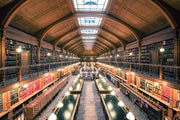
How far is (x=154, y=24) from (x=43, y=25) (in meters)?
→ 9.91

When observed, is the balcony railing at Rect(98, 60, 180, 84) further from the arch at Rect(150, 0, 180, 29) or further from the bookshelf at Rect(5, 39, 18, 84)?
the bookshelf at Rect(5, 39, 18, 84)

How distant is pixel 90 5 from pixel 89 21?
3323mm

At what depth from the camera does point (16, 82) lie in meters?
4.54

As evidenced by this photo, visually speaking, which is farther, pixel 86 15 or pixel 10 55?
pixel 86 15

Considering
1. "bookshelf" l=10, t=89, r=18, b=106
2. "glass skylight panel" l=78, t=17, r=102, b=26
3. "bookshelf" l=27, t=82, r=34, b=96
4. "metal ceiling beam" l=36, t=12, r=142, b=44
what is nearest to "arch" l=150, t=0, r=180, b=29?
"metal ceiling beam" l=36, t=12, r=142, b=44

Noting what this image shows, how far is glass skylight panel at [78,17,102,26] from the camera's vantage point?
10.7 metres

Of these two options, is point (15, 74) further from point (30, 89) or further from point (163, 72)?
point (163, 72)

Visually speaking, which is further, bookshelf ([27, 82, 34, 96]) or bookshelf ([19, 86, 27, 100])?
bookshelf ([27, 82, 34, 96])

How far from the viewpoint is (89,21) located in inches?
A: 453

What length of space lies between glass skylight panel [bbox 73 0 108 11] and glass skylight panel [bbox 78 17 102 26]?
1.96 meters

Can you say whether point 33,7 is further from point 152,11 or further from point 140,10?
point 152,11

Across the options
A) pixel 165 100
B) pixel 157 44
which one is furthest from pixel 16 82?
pixel 157 44

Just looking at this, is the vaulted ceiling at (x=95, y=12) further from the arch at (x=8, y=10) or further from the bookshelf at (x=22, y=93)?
the bookshelf at (x=22, y=93)

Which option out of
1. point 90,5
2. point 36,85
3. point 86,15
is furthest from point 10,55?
point 90,5
